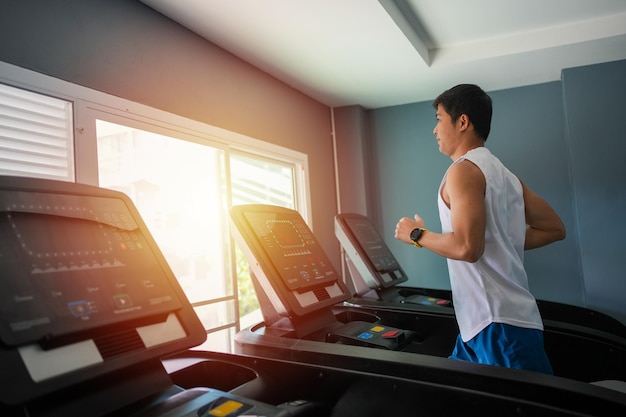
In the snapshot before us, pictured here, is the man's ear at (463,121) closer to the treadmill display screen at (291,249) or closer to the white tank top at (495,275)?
the white tank top at (495,275)

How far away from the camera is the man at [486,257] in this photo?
1.36 meters

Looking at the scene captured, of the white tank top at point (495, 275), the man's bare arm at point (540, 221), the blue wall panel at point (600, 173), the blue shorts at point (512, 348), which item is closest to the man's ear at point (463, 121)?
the white tank top at point (495, 275)

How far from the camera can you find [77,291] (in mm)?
823

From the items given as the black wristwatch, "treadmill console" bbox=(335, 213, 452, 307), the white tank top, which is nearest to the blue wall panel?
"treadmill console" bbox=(335, 213, 452, 307)

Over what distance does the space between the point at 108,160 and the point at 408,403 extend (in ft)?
5.85

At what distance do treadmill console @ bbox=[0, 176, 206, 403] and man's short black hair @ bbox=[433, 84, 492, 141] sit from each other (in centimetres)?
115

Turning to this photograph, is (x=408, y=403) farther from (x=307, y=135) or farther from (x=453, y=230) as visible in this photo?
(x=307, y=135)

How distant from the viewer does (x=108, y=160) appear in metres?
2.13

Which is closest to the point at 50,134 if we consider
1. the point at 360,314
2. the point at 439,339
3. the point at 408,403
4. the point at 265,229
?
the point at 265,229

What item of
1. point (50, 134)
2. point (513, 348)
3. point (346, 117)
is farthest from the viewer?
point (346, 117)

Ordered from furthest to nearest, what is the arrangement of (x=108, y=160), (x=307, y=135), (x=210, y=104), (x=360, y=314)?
(x=307, y=135)
(x=210, y=104)
(x=108, y=160)
(x=360, y=314)

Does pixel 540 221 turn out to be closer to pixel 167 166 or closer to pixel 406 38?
pixel 406 38

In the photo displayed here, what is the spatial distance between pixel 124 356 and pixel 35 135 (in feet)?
4.22

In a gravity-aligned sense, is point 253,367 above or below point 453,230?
below
